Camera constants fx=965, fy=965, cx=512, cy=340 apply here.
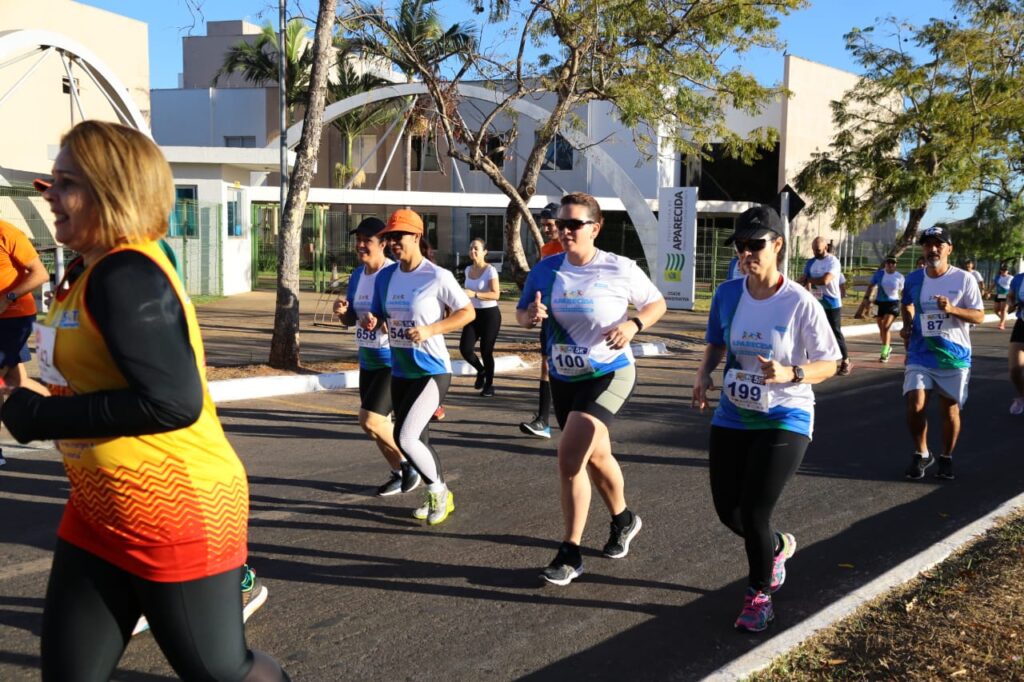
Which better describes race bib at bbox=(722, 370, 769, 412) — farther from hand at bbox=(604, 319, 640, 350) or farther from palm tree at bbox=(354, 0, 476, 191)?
palm tree at bbox=(354, 0, 476, 191)

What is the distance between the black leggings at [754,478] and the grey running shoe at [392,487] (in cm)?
286

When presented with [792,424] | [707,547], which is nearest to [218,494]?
[792,424]

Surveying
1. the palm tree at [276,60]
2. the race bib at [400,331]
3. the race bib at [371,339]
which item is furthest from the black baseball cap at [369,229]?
the palm tree at [276,60]

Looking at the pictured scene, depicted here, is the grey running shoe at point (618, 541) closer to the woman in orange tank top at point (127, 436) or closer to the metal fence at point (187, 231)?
the woman in orange tank top at point (127, 436)

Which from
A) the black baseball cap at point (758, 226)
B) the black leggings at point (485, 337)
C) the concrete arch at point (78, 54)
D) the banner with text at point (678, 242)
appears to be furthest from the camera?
the banner with text at point (678, 242)

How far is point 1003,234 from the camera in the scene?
3372 cm

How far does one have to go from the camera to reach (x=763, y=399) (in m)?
4.27

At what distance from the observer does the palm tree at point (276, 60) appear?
130 feet

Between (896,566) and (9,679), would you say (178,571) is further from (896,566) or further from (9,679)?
(896,566)

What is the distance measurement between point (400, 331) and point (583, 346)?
137cm

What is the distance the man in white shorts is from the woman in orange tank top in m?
6.27

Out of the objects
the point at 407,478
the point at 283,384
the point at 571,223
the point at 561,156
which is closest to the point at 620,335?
the point at 571,223

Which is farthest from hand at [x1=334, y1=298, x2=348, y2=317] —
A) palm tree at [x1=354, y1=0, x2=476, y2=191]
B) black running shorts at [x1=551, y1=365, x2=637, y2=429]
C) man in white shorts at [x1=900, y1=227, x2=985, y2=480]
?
palm tree at [x1=354, y1=0, x2=476, y2=191]

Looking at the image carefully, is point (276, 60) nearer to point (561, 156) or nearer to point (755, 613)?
point (561, 156)
